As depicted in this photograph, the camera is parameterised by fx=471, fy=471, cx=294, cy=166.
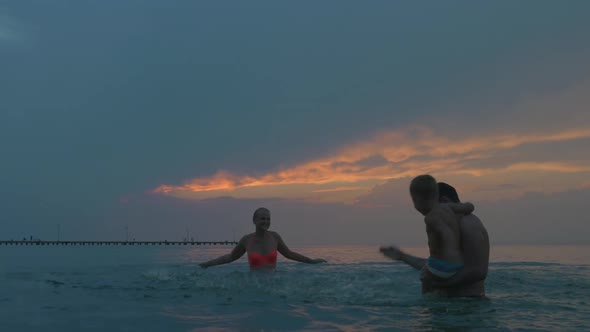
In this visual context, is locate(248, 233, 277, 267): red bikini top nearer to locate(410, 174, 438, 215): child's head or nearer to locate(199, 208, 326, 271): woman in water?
locate(199, 208, 326, 271): woman in water

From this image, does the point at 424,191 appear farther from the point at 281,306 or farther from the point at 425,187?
the point at 281,306

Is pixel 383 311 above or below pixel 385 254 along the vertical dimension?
below

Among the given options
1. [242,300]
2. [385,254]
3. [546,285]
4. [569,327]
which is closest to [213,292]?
[242,300]

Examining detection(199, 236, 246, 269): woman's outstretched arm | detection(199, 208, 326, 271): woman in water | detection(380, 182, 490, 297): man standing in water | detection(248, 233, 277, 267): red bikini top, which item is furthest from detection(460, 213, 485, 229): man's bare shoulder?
detection(199, 236, 246, 269): woman's outstretched arm

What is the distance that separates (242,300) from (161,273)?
6.57m

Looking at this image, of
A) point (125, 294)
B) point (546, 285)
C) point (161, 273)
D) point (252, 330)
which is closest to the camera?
point (252, 330)

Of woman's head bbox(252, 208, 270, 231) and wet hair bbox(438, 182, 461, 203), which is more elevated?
wet hair bbox(438, 182, 461, 203)

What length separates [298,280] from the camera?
12.4m

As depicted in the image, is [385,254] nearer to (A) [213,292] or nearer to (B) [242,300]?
(B) [242,300]

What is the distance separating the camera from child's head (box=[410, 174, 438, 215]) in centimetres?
732

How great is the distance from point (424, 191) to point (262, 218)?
5.96 meters

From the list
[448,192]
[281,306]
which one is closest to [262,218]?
[281,306]

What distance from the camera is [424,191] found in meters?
7.31

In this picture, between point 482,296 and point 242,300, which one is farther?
point 242,300
